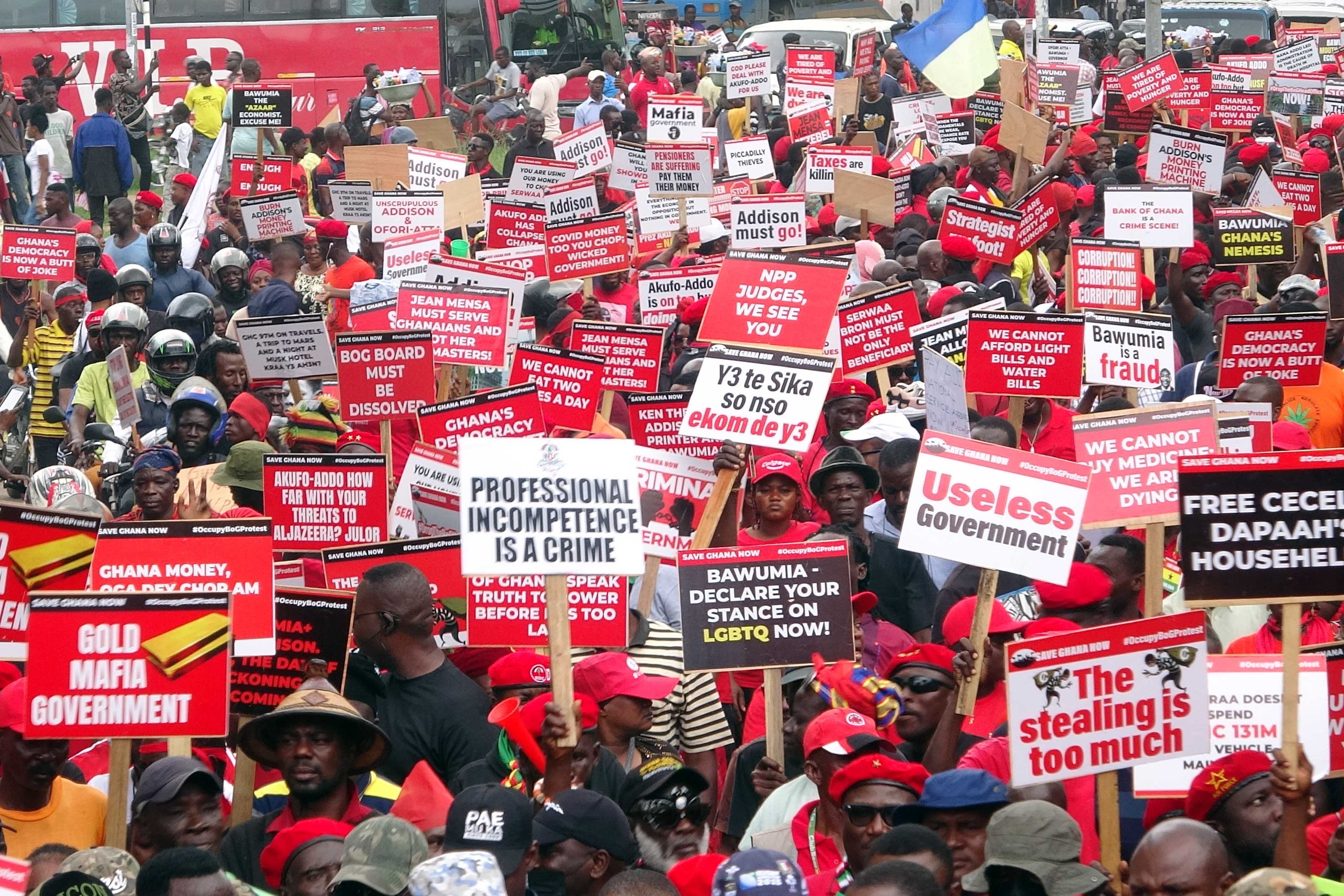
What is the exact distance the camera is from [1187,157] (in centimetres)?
1562

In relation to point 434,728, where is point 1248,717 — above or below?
above

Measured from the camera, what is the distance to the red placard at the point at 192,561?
21.5ft

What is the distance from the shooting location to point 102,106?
2347cm

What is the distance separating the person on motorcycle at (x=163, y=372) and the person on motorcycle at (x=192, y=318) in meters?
1.27

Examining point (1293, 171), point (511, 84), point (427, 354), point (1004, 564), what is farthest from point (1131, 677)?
point (511, 84)

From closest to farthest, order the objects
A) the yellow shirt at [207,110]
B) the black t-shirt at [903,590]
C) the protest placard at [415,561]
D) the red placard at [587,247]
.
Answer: the protest placard at [415,561], the black t-shirt at [903,590], the red placard at [587,247], the yellow shirt at [207,110]

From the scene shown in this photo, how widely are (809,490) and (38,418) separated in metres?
6.66

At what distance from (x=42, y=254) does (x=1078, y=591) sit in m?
10.9

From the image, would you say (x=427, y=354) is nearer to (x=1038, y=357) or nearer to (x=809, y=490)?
(x=809, y=490)

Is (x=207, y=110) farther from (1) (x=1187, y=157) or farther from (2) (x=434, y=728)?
(2) (x=434, y=728)

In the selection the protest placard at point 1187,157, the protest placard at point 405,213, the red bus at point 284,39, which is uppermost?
the red bus at point 284,39

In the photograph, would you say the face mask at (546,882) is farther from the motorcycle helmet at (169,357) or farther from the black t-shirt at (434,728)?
the motorcycle helmet at (169,357)

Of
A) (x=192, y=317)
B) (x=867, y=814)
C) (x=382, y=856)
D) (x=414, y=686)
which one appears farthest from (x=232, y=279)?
(x=382, y=856)

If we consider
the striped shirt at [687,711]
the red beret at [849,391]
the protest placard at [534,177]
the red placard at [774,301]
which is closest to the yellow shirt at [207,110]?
the protest placard at [534,177]
